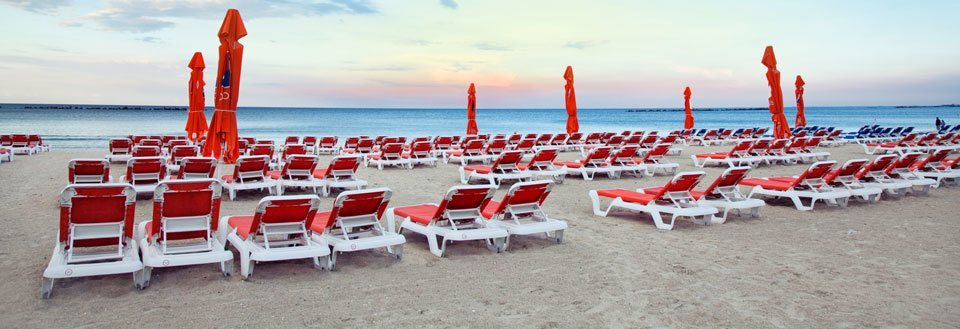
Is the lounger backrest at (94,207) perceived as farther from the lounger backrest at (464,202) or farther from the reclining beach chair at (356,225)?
the lounger backrest at (464,202)

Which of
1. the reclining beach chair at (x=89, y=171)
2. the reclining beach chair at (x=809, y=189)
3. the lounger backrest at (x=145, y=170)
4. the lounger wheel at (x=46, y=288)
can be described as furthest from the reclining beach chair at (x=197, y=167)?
the reclining beach chair at (x=809, y=189)

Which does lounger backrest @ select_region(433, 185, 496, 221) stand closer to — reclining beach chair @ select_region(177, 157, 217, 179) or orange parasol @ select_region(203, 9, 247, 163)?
orange parasol @ select_region(203, 9, 247, 163)

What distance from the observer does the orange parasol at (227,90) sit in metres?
7.66

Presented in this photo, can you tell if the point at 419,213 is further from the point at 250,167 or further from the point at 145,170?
the point at 145,170

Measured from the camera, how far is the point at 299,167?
8.81 metres

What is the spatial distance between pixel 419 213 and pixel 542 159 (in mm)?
5083

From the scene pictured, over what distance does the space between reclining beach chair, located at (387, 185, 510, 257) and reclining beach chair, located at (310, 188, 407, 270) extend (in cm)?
37

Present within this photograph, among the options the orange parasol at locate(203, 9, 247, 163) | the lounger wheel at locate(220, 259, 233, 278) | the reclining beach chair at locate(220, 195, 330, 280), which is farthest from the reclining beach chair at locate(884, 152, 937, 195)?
the orange parasol at locate(203, 9, 247, 163)

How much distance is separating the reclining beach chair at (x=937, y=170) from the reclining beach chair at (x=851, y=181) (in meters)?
1.73

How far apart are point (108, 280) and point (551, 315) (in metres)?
2.97

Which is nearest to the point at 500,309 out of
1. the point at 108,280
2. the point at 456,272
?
the point at 456,272

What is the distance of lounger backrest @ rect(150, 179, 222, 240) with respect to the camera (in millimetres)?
4379

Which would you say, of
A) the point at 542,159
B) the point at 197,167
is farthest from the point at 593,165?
the point at 197,167

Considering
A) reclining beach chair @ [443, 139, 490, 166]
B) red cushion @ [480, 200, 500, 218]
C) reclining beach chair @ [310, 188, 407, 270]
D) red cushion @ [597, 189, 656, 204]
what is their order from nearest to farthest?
reclining beach chair @ [310, 188, 407, 270] < red cushion @ [480, 200, 500, 218] < red cushion @ [597, 189, 656, 204] < reclining beach chair @ [443, 139, 490, 166]
